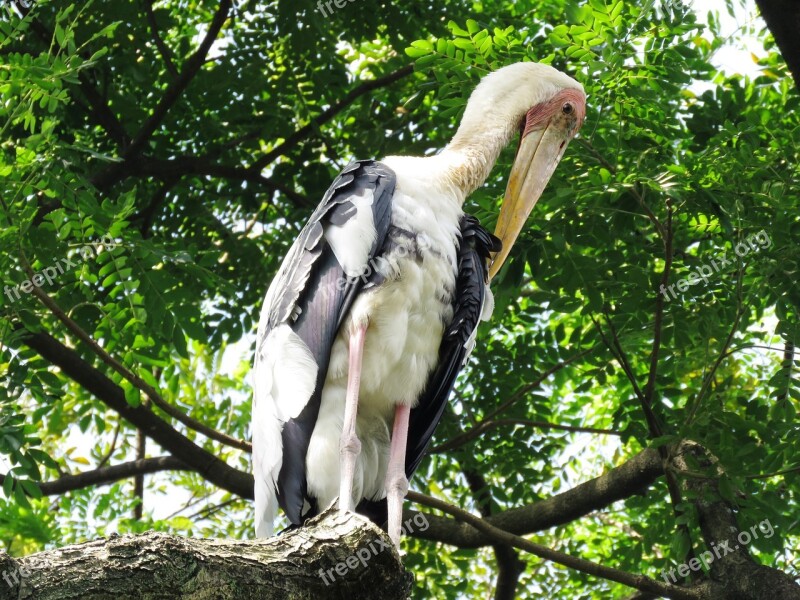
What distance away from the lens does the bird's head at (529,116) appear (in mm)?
5566

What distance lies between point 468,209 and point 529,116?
112 centimetres

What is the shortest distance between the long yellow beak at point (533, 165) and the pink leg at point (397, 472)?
1311mm

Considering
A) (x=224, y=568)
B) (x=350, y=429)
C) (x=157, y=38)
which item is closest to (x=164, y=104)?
(x=157, y=38)

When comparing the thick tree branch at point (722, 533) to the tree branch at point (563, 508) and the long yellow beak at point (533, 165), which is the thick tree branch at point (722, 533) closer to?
the tree branch at point (563, 508)

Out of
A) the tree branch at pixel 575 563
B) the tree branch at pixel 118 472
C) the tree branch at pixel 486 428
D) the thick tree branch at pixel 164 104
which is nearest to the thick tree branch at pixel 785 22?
the tree branch at pixel 486 428

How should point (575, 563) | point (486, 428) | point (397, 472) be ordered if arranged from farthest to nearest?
point (486, 428) → point (575, 563) → point (397, 472)

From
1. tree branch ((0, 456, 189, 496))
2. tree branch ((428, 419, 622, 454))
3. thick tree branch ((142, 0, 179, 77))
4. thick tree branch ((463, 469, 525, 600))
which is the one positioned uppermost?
thick tree branch ((142, 0, 179, 77))

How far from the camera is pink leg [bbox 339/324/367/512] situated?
4.22m

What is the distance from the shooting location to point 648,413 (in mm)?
5766

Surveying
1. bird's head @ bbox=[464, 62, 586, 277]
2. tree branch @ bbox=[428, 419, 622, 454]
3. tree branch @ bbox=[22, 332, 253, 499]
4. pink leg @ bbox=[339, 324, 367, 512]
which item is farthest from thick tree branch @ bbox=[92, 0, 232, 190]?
pink leg @ bbox=[339, 324, 367, 512]

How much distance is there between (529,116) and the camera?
18.9ft

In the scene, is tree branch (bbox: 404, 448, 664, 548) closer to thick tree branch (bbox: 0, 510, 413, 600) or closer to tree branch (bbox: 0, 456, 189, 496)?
tree branch (bbox: 0, 456, 189, 496)

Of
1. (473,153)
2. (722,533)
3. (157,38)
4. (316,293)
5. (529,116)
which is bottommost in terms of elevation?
(722,533)

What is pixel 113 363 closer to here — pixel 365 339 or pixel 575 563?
pixel 365 339
